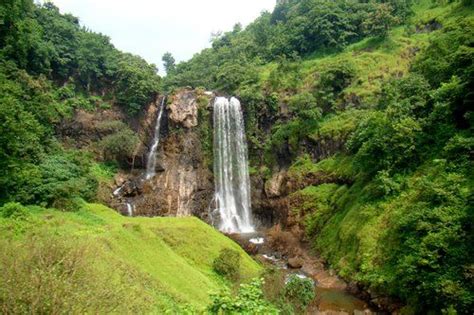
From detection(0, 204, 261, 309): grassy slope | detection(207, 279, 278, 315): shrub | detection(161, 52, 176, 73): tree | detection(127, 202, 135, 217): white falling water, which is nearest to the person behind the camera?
detection(207, 279, 278, 315): shrub

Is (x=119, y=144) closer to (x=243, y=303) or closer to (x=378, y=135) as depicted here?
(x=378, y=135)

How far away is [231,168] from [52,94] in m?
18.4

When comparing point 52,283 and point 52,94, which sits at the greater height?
point 52,94

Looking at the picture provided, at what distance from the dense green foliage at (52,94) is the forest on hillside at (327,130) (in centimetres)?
12

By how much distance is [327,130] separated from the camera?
33.4 meters

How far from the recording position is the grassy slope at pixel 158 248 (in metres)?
13.2

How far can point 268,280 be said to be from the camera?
16656 mm

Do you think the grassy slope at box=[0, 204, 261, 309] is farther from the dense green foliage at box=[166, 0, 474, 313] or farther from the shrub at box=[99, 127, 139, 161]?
the shrub at box=[99, 127, 139, 161]

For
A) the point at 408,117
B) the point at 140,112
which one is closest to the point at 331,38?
the point at 140,112

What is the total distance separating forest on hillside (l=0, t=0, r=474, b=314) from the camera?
16188 millimetres

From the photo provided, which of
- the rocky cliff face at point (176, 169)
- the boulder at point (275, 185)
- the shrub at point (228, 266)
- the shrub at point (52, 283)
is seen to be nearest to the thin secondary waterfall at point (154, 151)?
the rocky cliff face at point (176, 169)

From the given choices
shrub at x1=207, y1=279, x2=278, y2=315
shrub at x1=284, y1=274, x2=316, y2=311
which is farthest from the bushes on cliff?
shrub at x1=207, y1=279, x2=278, y2=315

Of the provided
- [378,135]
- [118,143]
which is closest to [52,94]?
[118,143]

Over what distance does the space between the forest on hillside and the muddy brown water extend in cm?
84
